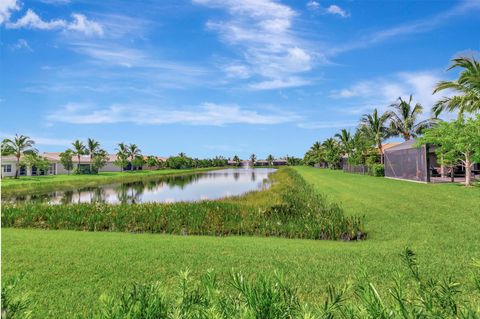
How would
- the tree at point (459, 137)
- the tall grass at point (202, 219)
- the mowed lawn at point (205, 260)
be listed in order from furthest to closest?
the tree at point (459, 137) < the tall grass at point (202, 219) < the mowed lawn at point (205, 260)

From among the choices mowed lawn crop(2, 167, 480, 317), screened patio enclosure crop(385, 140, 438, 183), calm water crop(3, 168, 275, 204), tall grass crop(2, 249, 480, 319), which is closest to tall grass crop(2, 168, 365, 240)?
mowed lawn crop(2, 167, 480, 317)

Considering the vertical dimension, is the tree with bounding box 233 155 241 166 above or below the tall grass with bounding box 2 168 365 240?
above

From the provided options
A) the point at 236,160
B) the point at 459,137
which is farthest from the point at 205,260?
the point at 236,160

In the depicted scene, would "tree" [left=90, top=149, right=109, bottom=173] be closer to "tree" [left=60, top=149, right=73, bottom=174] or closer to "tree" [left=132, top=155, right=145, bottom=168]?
"tree" [left=60, top=149, right=73, bottom=174]

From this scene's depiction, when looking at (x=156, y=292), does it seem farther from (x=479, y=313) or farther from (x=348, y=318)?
(x=479, y=313)

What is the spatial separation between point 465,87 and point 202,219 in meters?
20.9

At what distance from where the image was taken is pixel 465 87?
22484mm

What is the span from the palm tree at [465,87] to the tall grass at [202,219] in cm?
1402

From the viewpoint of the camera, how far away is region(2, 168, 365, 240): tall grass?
1037cm

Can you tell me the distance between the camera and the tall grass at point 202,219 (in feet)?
34.0

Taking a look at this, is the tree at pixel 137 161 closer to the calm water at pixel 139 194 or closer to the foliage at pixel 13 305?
the calm water at pixel 139 194

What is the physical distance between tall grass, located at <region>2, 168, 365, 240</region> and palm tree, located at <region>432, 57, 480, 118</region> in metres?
14.0

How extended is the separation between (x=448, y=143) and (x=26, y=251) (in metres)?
22.3

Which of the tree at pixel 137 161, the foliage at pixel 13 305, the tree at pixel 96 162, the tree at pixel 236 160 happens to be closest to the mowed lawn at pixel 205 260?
the foliage at pixel 13 305
